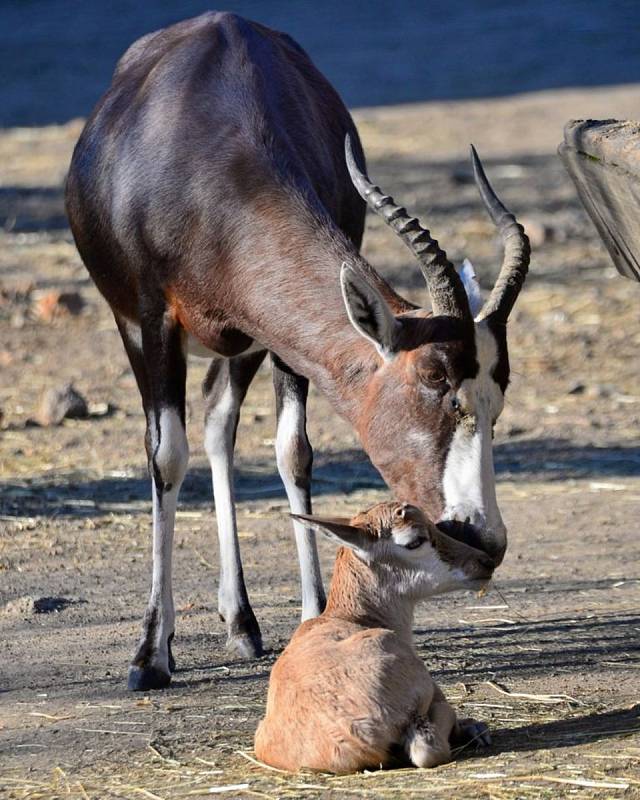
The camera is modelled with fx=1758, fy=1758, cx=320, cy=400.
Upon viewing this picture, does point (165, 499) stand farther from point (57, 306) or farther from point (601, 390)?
point (57, 306)

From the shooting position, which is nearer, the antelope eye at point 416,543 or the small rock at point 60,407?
the antelope eye at point 416,543

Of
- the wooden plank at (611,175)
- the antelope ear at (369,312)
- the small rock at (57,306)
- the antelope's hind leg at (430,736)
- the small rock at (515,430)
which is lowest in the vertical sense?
the small rock at (515,430)

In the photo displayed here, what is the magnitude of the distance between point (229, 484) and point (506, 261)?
6.60ft

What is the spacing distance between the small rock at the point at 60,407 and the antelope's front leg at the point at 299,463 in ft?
12.5

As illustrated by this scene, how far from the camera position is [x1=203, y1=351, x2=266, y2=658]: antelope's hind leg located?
6668mm

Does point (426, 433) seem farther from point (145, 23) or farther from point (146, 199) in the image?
point (145, 23)

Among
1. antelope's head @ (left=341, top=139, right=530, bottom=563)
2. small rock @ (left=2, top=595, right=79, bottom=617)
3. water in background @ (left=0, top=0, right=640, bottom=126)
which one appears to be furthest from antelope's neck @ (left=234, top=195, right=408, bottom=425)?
water in background @ (left=0, top=0, right=640, bottom=126)

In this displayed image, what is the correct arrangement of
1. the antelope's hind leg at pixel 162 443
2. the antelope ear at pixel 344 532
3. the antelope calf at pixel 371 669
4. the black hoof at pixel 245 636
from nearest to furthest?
the antelope calf at pixel 371 669 < the antelope ear at pixel 344 532 < the antelope's hind leg at pixel 162 443 < the black hoof at pixel 245 636

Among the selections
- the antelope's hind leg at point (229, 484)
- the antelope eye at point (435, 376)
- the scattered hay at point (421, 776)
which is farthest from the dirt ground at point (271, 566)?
the antelope eye at point (435, 376)

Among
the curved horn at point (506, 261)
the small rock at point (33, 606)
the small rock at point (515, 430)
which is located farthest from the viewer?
the small rock at point (515, 430)

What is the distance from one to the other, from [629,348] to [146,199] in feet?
20.9

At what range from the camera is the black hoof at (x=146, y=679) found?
6.11m

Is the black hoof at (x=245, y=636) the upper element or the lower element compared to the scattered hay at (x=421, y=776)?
lower

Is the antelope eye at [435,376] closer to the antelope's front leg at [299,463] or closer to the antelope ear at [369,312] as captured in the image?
the antelope ear at [369,312]
